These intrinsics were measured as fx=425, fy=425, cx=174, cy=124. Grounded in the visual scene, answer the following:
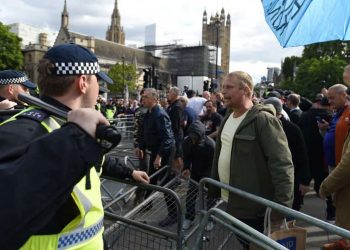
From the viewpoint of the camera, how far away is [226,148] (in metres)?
3.77

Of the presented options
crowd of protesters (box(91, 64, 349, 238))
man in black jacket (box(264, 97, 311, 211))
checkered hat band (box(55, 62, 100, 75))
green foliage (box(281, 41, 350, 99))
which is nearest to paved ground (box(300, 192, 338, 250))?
crowd of protesters (box(91, 64, 349, 238))

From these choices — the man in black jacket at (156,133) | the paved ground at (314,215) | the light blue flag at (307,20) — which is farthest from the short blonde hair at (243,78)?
the man in black jacket at (156,133)

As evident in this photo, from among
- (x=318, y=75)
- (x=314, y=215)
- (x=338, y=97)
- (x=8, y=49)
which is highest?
(x=8, y=49)

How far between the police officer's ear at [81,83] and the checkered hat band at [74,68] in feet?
0.06

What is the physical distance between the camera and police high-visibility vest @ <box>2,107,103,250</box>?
4.96 ft

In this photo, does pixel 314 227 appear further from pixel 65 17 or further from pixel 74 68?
pixel 65 17

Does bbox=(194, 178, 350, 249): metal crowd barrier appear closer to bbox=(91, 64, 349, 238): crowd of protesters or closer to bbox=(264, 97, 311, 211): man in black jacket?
bbox=(91, 64, 349, 238): crowd of protesters

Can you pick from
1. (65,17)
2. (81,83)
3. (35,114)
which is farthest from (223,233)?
(65,17)

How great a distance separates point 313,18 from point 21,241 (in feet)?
9.10

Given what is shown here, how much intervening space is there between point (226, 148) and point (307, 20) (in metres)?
1.26

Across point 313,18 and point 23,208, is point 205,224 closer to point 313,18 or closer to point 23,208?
point 313,18

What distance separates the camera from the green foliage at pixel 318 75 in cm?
5722

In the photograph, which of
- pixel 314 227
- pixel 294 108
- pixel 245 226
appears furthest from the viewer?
pixel 294 108

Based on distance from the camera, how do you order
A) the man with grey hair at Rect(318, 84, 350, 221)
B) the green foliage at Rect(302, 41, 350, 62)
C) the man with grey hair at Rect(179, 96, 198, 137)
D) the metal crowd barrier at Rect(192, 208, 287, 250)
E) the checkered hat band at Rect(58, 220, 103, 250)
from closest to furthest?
the checkered hat band at Rect(58, 220, 103, 250) < the metal crowd barrier at Rect(192, 208, 287, 250) < the man with grey hair at Rect(318, 84, 350, 221) < the man with grey hair at Rect(179, 96, 198, 137) < the green foliage at Rect(302, 41, 350, 62)
